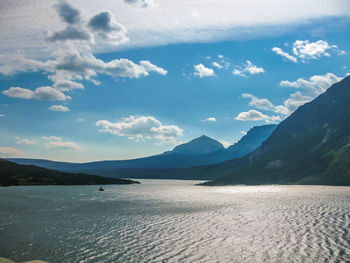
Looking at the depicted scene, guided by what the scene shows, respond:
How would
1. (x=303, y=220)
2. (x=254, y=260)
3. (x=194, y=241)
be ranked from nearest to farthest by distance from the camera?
(x=254, y=260) < (x=194, y=241) < (x=303, y=220)

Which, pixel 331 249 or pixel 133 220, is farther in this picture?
pixel 133 220

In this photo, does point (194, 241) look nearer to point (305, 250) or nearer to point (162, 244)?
point (162, 244)

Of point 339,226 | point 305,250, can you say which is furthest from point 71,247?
point 339,226

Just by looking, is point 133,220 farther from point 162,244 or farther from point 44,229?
point 162,244

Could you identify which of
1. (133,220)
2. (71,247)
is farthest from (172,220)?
(71,247)

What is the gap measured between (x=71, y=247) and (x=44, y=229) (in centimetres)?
1629

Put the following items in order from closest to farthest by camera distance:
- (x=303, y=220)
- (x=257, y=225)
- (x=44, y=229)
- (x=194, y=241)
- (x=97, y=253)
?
(x=97, y=253) < (x=194, y=241) < (x=44, y=229) < (x=257, y=225) < (x=303, y=220)

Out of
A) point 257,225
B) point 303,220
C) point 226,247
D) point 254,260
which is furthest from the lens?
point 303,220

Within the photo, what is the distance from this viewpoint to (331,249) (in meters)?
37.8

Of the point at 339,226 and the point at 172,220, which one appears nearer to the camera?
the point at 339,226

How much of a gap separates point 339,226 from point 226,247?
28436 millimetres

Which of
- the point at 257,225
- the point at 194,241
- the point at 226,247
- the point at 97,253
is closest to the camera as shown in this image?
the point at 97,253

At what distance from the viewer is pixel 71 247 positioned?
131ft

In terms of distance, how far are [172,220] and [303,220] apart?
29233mm
